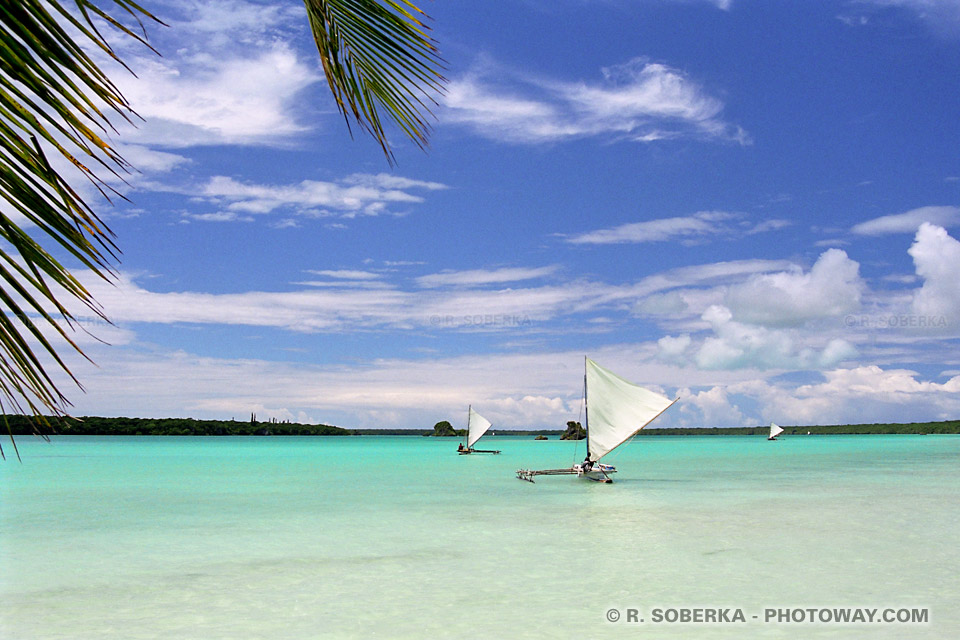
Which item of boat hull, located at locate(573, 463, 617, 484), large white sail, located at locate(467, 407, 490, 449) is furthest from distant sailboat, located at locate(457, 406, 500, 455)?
boat hull, located at locate(573, 463, 617, 484)

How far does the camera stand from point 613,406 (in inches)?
1219

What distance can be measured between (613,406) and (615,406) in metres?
0.09

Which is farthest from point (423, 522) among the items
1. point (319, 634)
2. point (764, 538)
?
point (319, 634)

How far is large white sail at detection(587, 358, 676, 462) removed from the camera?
1203 inches

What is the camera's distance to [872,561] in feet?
50.4

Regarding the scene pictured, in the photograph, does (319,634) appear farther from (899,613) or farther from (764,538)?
(764,538)

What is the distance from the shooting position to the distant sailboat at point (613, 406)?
100 feet

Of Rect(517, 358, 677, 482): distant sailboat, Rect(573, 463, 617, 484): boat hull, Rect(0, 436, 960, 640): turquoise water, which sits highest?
Rect(517, 358, 677, 482): distant sailboat

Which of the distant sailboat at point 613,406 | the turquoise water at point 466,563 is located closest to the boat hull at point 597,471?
the distant sailboat at point 613,406

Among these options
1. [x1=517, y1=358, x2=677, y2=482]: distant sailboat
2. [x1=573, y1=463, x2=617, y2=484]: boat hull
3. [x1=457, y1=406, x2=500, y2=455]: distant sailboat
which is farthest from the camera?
[x1=457, y1=406, x2=500, y2=455]: distant sailboat

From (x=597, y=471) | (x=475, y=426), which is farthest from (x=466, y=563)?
(x=475, y=426)

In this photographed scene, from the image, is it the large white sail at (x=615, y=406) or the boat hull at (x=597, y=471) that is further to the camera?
the boat hull at (x=597, y=471)

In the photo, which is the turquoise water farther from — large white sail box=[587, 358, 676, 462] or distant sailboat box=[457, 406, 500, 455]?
distant sailboat box=[457, 406, 500, 455]

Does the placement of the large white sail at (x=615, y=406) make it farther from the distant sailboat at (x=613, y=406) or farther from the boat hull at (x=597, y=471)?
the boat hull at (x=597, y=471)
